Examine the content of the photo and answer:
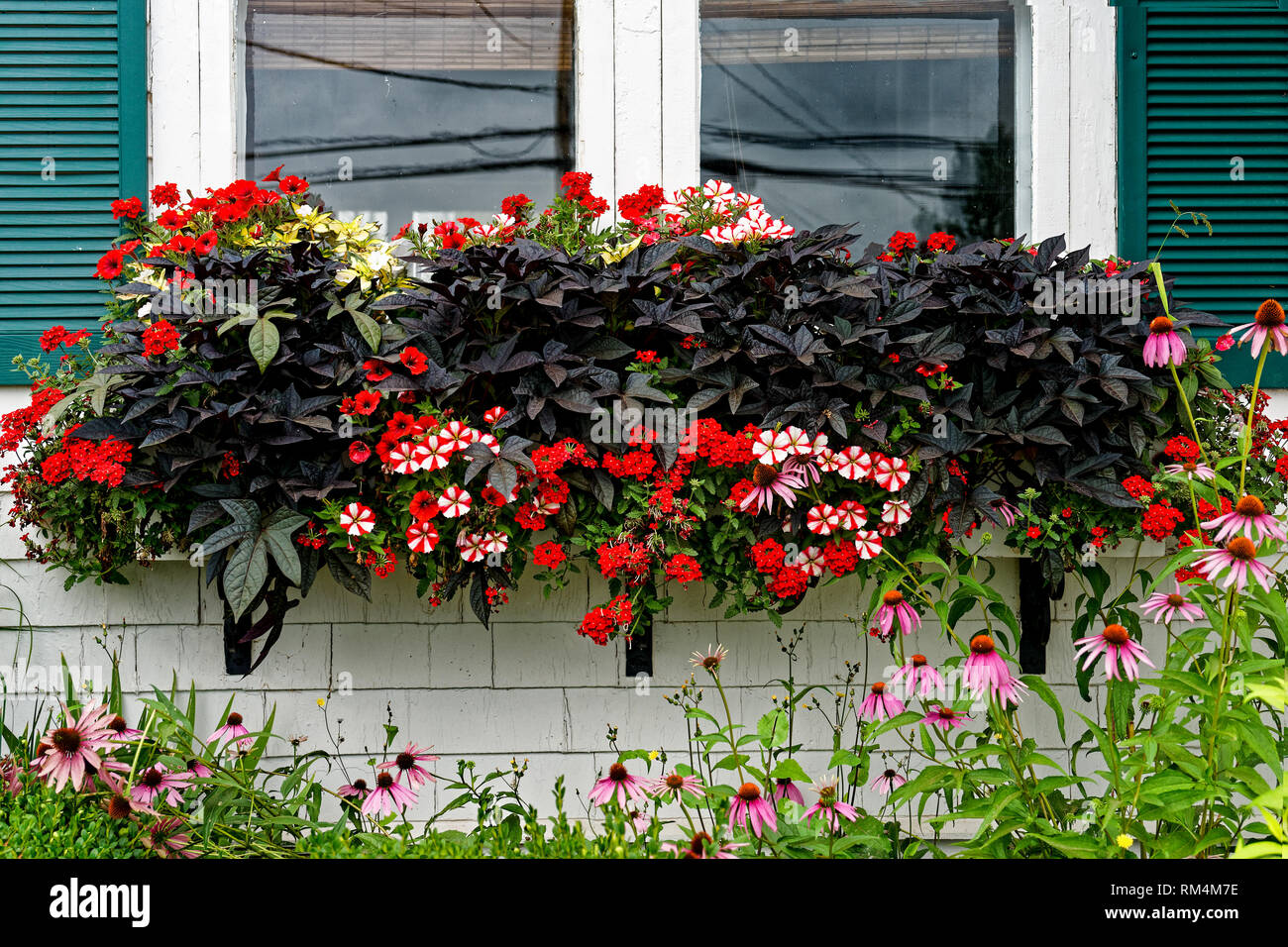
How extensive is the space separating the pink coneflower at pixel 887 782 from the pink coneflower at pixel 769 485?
60 cm

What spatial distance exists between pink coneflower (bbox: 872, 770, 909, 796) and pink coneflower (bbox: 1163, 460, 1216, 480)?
2.60ft

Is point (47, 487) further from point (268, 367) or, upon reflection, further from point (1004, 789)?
point (1004, 789)

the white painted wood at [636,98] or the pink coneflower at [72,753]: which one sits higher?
the white painted wood at [636,98]

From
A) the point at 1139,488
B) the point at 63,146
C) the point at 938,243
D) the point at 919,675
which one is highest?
the point at 63,146

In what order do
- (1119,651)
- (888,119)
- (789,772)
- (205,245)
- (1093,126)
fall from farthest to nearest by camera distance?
(888,119) → (1093,126) → (205,245) → (789,772) → (1119,651)

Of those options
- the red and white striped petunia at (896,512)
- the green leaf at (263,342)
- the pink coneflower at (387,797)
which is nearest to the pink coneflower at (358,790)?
the pink coneflower at (387,797)

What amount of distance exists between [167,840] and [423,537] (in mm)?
737

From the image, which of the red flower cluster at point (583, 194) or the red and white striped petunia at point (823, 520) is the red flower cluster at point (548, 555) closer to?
the red and white striped petunia at point (823, 520)

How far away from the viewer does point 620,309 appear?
1.93 meters

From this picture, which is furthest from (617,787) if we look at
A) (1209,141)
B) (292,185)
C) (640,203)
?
(1209,141)

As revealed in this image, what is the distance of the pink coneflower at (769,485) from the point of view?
5.78 feet

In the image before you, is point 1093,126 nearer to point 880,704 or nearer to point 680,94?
point 680,94

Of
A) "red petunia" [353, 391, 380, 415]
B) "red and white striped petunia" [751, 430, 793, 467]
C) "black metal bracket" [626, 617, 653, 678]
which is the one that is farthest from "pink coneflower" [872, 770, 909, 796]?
"red petunia" [353, 391, 380, 415]

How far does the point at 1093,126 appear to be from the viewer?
234 centimetres
